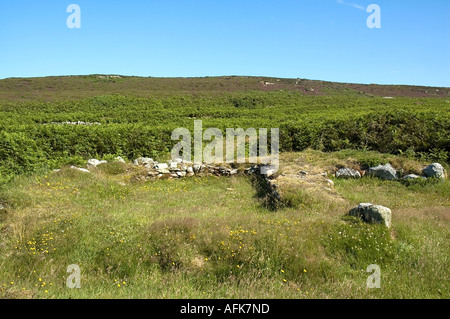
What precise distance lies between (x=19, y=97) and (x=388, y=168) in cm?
4887

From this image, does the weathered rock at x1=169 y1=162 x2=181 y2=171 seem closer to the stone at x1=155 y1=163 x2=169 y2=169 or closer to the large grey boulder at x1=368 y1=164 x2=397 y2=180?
the stone at x1=155 y1=163 x2=169 y2=169

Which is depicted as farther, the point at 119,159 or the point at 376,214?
the point at 119,159

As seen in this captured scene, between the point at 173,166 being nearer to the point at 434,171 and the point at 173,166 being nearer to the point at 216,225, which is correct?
the point at 216,225

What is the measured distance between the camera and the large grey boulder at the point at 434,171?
32.1 ft

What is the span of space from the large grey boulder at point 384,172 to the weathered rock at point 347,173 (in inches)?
18.6

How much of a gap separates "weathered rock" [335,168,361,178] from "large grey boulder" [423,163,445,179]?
2141 mm

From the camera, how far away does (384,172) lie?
10.4 meters

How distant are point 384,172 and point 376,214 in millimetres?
4891

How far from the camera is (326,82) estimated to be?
74.2 meters

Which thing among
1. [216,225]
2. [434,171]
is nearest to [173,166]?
[216,225]

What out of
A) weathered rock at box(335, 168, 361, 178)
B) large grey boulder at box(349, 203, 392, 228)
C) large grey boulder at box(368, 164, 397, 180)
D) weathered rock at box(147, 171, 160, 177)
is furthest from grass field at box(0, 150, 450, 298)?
weathered rock at box(147, 171, 160, 177)

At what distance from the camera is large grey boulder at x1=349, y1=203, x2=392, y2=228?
6.13 m
